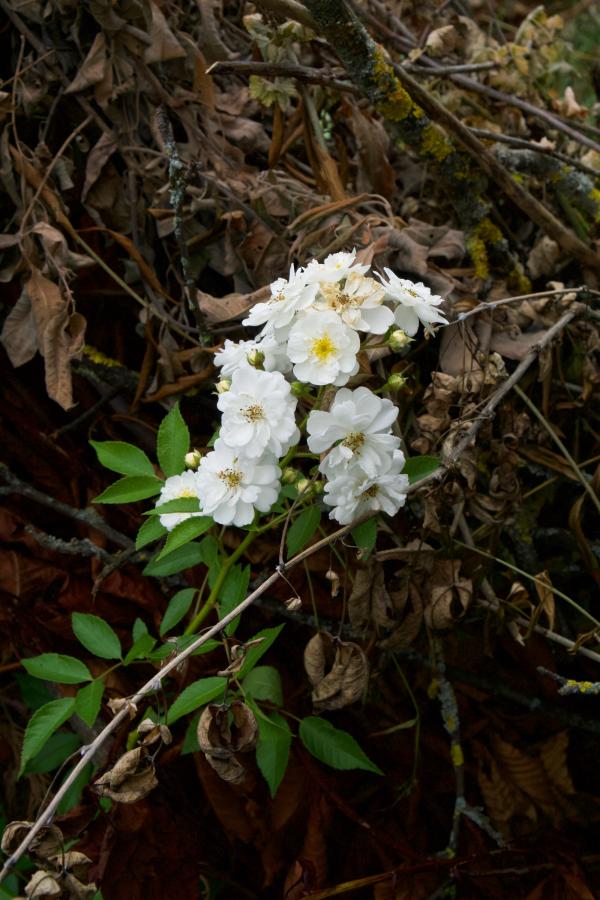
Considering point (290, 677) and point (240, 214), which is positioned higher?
point (240, 214)

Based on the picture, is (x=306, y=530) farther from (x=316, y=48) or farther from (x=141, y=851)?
(x=316, y=48)

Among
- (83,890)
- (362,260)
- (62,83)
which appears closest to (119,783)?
(83,890)

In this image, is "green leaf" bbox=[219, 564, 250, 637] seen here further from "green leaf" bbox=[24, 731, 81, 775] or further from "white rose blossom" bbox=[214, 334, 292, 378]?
"green leaf" bbox=[24, 731, 81, 775]

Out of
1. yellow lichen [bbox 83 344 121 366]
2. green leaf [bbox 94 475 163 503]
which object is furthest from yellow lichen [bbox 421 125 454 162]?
green leaf [bbox 94 475 163 503]

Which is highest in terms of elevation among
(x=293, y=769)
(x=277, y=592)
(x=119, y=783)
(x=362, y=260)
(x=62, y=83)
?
(x=62, y=83)

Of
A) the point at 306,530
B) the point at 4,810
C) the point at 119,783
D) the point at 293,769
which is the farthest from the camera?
the point at 4,810

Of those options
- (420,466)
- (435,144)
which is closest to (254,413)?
(420,466)

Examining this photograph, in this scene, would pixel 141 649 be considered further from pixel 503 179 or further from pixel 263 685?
pixel 503 179

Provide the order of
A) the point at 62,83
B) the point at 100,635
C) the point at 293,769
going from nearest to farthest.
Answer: the point at 100,635
the point at 293,769
the point at 62,83
